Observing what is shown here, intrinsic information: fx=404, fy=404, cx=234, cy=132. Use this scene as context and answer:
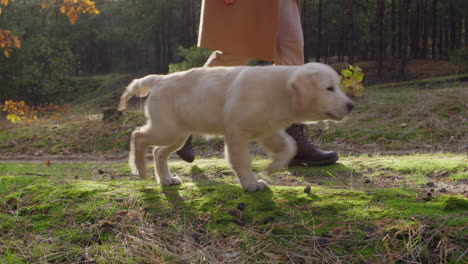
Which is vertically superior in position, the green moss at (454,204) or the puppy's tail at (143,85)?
the puppy's tail at (143,85)

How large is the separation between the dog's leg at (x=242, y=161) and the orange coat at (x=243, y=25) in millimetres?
1374

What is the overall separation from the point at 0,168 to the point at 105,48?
3974 centimetres

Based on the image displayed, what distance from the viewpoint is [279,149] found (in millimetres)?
3133

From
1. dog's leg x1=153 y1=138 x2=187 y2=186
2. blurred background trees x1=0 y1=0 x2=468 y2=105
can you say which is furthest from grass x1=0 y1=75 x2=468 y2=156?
blurred background trees x1=0 y1=0 x2=468 y2=105

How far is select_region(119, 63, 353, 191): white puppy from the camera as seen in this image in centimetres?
280

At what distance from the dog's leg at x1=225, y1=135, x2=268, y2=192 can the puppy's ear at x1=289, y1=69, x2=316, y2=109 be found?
488 mm

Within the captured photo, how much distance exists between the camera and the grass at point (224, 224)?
2119 millimetres

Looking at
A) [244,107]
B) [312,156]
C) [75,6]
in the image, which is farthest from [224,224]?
[75,6]

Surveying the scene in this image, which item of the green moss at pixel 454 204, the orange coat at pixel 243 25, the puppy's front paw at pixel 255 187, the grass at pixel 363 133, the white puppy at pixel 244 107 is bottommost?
the grass at pixel 363 133

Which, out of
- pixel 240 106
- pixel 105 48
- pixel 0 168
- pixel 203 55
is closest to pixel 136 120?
pixel 203 55

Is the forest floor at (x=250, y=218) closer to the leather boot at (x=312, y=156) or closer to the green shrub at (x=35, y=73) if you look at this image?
the leather boot at (x=312, y=156)

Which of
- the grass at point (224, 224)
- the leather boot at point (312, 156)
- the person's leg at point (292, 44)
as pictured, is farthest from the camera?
the leather boot at point (312, 156)

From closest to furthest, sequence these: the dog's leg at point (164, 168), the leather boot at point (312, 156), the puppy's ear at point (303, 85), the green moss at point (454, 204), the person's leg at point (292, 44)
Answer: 1. the green moss at point (454, 204)
2. the puppy's ear at point (303, 85)
3. the dog's leg at point (164, 168)
4. the person's leg at point (292, 44)
5. the leather boot at point (312, 156)

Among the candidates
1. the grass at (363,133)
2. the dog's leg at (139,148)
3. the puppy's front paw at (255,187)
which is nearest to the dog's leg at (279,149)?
the puppy's front paw at (255,187)
